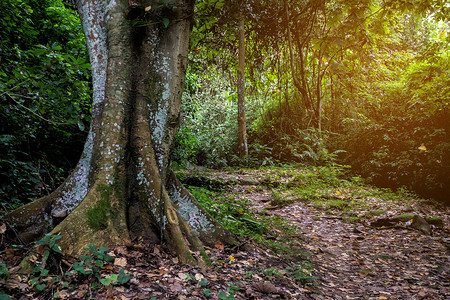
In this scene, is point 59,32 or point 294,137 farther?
point 294,137

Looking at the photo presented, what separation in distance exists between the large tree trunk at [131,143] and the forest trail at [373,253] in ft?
5.00

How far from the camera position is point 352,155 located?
10375 millimetres

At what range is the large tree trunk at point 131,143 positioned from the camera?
2750mm

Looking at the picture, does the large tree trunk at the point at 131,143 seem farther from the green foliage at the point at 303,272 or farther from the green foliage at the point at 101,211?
the green foliage at the point at 303,272

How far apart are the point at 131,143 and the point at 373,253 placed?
3.88m

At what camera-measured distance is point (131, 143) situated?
2.98 m

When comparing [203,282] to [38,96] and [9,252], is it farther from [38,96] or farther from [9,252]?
[38,96]

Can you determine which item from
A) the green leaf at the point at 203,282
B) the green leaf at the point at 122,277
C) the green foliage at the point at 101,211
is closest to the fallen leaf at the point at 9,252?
the green foliage at the point at 101,211

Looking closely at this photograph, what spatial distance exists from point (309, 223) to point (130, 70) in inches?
172

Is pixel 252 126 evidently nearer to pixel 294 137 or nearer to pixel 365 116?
pixel 294 137

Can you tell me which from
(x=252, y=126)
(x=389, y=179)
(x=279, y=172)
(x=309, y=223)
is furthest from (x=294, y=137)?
(x=309, y=223)

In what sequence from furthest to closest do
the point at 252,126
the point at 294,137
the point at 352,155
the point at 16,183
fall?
1. the point at 252,126
2. the point at 294,137
3. the point at 352,155
4. the point at 16,183

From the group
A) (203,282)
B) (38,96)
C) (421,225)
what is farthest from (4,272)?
(421,225)

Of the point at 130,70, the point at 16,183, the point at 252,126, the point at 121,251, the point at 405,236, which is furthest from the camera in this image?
the point at 252,126
